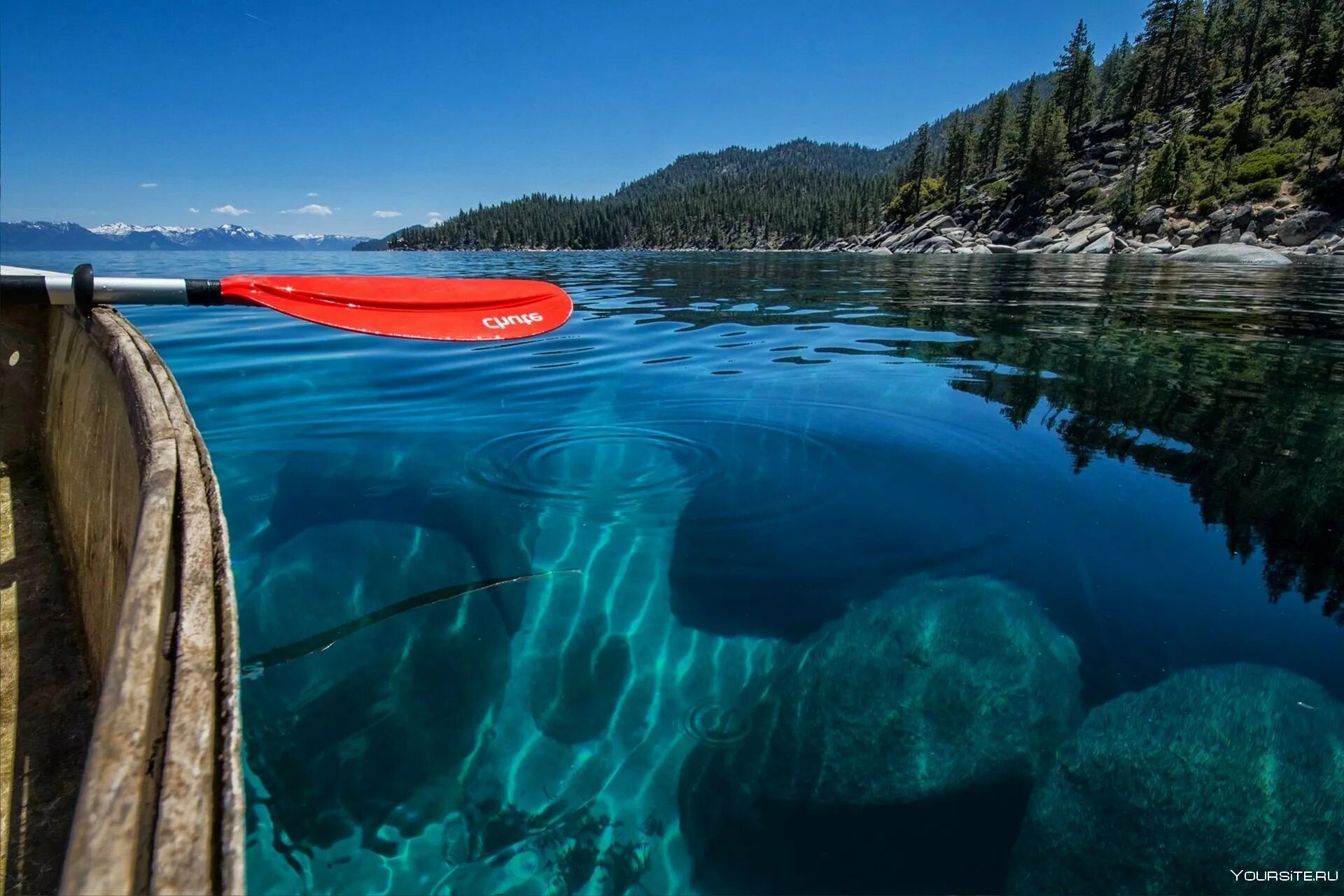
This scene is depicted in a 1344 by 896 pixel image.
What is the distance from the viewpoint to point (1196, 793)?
227 cm

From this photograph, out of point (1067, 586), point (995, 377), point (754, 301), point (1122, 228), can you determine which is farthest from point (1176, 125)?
point (1067, 586)

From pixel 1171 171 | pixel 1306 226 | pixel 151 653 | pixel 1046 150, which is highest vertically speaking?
pixel 1046 150

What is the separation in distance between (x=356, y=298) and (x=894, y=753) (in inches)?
173

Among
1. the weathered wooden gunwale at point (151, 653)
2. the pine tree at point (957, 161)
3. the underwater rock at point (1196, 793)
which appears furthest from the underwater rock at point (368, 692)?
the pine tree at point (957, 161)

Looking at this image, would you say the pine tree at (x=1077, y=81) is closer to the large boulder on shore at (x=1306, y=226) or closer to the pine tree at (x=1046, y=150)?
the pine tree at (x=1046, y=150)

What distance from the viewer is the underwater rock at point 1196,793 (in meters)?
2.08

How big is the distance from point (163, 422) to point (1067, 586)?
4228 mm

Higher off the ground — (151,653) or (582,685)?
(151,653)

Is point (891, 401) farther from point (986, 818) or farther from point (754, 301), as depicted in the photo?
point (754, 301)

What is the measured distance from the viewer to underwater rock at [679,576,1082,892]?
2.18 meters

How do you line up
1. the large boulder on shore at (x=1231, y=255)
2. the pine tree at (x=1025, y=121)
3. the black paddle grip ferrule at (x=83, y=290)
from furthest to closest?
the pine tree at (x=1025, y=121)
the large boulder on shore at (x=1231, y=255)
the black paddle grip ferrule at (x=83, y=290)

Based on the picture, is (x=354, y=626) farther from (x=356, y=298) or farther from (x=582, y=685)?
(x=356, y=298)

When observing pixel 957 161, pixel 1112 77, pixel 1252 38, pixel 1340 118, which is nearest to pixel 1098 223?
pixel 1340 118

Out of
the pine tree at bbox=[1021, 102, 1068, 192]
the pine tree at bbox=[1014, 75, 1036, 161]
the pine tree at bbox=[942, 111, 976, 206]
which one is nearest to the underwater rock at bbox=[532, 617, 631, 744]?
the pine tree at bbox=[1021, 102, 1068, 192]
